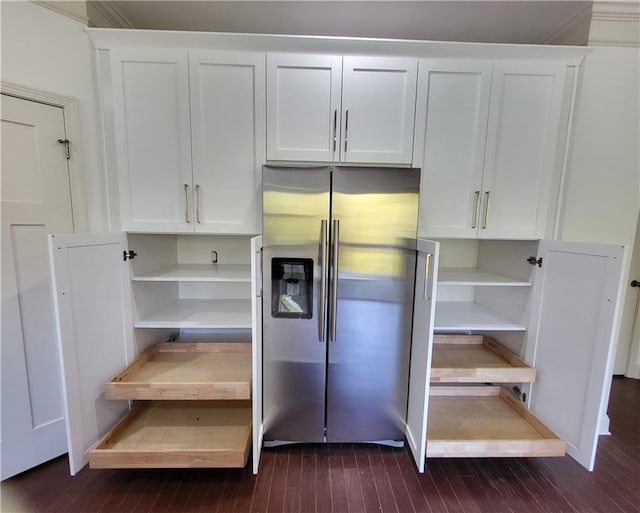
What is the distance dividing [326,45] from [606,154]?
6.19 ft

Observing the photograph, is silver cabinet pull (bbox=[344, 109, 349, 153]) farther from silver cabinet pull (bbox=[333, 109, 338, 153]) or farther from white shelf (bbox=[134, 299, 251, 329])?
white shelf (bbox=[134, 299, 251, 329])

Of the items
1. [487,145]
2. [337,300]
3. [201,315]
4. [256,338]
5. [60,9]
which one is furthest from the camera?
[201,315]

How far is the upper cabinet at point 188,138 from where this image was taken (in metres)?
1.61

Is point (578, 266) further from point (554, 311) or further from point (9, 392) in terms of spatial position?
point (9, 392)

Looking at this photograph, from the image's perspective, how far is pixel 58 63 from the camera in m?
1.55

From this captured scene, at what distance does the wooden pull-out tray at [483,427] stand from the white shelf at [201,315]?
1.38 metres

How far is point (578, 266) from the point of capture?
1574 millimetres

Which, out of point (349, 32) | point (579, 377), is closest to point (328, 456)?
point (579, 377)

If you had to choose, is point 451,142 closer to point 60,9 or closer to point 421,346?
point 421,346

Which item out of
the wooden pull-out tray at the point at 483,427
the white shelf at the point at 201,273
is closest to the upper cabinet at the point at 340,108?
the white shelf at the point at 201,273

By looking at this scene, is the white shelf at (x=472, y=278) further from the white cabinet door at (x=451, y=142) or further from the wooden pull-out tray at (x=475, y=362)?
the wooden pull-out tray at (x=475, y=362)

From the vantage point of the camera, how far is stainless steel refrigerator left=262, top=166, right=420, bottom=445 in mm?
1555

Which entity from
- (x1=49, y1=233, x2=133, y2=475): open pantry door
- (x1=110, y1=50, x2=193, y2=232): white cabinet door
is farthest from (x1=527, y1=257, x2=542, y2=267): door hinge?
(x1=49, y1=233, x2=133, y2=475): open pantry door

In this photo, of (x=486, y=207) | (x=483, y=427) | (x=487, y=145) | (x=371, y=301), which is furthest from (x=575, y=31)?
(x=483, y=427)
